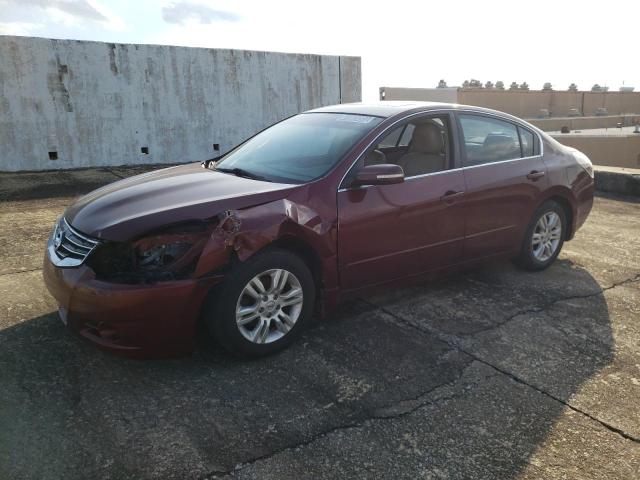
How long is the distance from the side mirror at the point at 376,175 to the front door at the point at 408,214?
0.09 meters

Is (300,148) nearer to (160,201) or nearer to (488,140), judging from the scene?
(160,201)

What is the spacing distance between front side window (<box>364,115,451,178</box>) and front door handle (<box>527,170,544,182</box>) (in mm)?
989

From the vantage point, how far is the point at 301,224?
336 cm

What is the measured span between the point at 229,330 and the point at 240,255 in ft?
1.50

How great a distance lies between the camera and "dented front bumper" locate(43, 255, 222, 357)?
2861 mm

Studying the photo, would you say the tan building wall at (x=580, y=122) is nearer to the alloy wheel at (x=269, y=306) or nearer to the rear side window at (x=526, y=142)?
the rear side window at (x=526, y=142)

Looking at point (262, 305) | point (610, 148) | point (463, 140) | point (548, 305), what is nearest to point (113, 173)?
point (463, 140)

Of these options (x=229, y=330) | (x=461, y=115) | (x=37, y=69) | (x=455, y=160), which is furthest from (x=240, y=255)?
(x=37, y=69)

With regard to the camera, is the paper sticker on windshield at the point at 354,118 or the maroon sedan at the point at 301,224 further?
the paper sticker on windshield at the point at 354,118

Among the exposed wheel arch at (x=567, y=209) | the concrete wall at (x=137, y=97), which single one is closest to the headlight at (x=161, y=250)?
the exposed wheel arch at (x=567, y=209)

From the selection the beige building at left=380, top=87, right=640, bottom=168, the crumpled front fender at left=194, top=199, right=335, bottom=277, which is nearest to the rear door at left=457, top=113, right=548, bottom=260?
the crumpled front fender at left=194, top=199, right=335, bottom=277

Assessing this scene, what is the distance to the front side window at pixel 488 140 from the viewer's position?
4.43 metres

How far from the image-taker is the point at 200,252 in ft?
9.82

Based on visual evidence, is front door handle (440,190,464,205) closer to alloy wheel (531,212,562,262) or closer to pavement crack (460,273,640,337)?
pavement crack (460,273,640,337)
